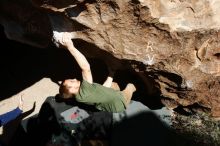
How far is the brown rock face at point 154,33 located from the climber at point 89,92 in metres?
0.21

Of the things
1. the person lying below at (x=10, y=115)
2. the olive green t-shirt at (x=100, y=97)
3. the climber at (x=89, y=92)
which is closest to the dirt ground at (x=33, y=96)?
the person lying below at (x=10, y=115)

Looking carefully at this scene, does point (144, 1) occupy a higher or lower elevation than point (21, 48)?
higher

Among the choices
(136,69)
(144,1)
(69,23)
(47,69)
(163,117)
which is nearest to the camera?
(144,1)

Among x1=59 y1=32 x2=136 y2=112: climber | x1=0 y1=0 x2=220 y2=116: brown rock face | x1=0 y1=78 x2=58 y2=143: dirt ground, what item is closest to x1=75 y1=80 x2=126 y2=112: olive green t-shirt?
x1=59 y1=32 x2=136 y2=112: climber

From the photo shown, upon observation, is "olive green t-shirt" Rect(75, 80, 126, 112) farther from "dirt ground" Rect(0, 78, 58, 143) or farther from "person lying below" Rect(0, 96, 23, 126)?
"dirt ground" Rect(0, 78, 58, 143)

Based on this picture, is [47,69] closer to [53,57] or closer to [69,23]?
[53,57]

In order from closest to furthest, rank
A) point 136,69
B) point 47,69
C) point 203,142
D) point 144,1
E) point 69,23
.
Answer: point 144,1
point 69,23
point 136,69
point 203,142
point 47,69

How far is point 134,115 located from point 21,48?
2.30 m

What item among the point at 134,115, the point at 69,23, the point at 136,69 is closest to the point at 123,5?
the point at 69,23

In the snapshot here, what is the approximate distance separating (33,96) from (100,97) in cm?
150

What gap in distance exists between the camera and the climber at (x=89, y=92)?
4910 millimetres

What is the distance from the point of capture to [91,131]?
5102mm

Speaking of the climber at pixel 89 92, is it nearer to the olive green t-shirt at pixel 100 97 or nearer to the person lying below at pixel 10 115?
the olive green t-shirt at pixel 100 97

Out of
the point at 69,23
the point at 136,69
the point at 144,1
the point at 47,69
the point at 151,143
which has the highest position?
the point at 144,1
